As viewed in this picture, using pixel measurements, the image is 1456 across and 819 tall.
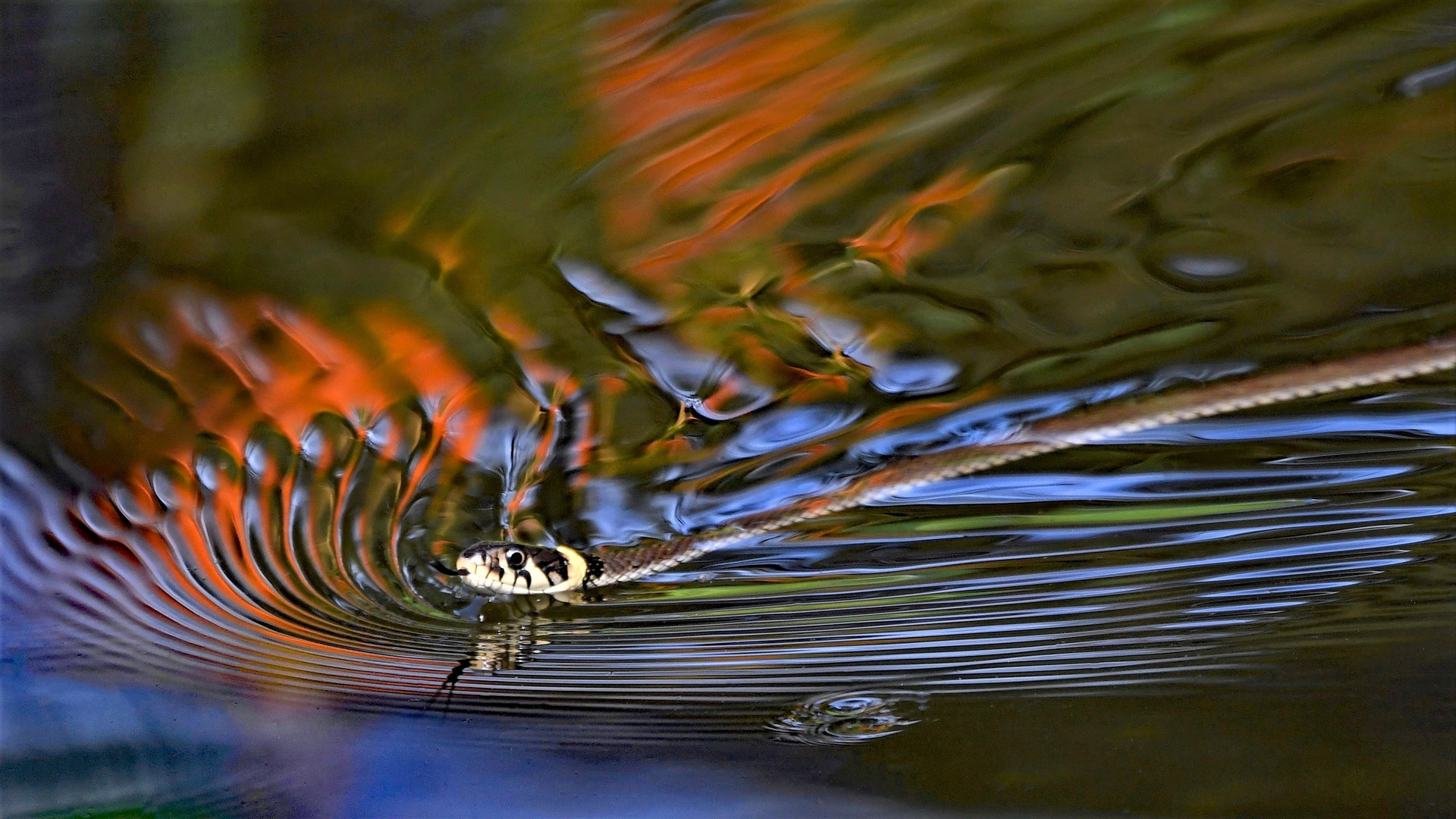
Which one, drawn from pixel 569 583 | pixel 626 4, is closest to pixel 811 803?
pixel 569 583

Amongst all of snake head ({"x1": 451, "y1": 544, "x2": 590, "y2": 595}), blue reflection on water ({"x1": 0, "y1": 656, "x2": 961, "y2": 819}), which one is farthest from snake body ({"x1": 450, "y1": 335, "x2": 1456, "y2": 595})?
blue reflection on water ({"x1": 0, "y1": 656, "x2": 961, "y2": 819})

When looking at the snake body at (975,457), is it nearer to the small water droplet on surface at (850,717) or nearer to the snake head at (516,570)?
the snake head at (516,570)

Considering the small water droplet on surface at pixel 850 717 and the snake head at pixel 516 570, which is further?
the snake head at pixel 516 570

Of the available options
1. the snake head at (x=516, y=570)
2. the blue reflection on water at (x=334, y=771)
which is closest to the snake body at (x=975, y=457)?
the snake head at (x=516, y=570)

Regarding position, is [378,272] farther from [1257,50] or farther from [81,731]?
[1257,50]

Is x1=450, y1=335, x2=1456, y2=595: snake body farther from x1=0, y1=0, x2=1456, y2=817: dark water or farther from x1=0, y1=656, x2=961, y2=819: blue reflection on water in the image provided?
x1=0, y1=656, x2=961, y2=819: blue reflection on water
